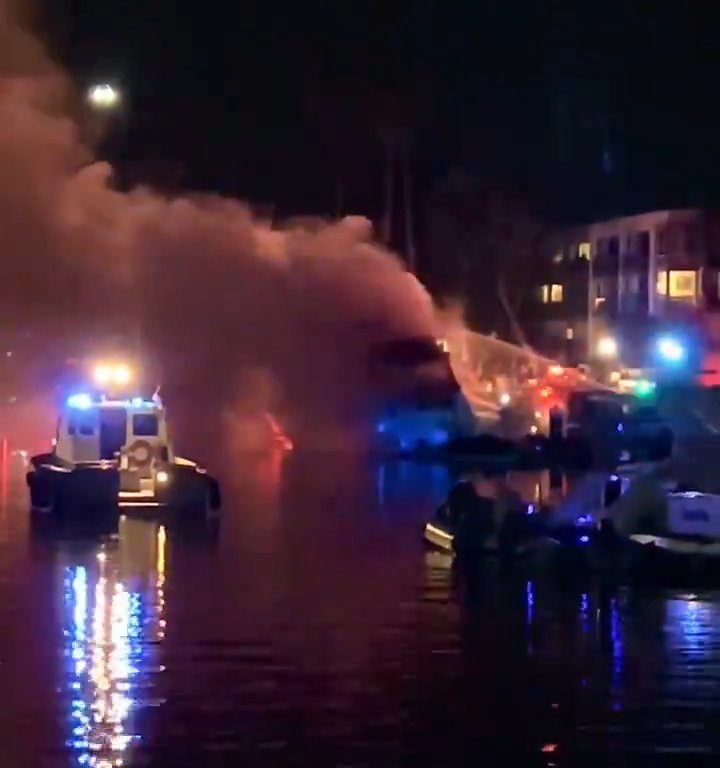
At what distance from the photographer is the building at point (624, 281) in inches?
2872

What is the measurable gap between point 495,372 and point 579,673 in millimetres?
42119

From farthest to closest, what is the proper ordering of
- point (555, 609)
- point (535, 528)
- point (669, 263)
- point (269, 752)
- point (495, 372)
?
point (669, 263) < point (495, 372) < point (535, 528) < point (555, 609) < point (269, 752)

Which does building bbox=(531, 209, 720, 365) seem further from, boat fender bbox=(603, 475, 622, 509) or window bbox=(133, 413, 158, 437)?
boat fender bbox=(603, 475, 622, 509)

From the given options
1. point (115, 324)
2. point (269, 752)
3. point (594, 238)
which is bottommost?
point (269, 752)

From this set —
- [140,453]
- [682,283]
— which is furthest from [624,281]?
[140,453]

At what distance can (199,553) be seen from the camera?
81.6 feet

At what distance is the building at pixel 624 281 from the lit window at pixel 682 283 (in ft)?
0.13

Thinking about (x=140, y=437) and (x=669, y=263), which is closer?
(x=140, y=437)

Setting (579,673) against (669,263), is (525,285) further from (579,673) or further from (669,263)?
(579,673)

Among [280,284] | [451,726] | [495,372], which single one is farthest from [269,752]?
[495,372]

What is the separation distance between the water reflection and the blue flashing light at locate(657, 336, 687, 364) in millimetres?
19625

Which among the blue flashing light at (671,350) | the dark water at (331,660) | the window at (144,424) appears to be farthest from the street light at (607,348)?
the dark water at (331,660)

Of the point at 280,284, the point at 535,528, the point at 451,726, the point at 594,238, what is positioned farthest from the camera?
the point at 594,238

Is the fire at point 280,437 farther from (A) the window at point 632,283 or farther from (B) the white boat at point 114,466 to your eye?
(A) the window at point 632,283
